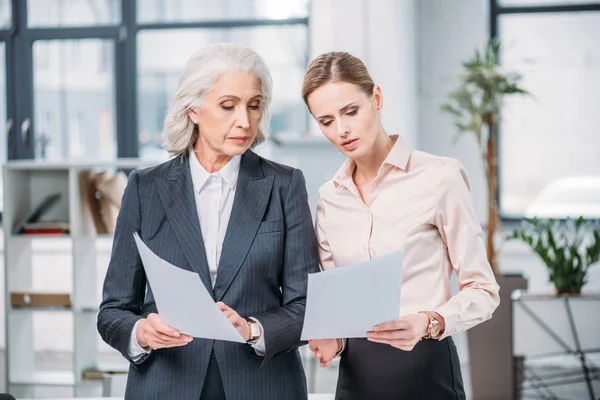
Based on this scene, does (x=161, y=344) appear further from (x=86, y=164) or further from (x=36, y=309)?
(x=36, y=309)

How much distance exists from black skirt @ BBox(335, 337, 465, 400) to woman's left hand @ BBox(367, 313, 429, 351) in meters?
0.14

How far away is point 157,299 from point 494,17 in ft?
16.1

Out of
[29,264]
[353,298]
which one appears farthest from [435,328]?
[29,264]

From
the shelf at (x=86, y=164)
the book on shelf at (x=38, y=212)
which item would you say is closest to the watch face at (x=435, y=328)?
the shelf at (x=86, y=164)

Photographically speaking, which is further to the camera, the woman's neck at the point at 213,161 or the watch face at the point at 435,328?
the woman's neck at the point at 213,161

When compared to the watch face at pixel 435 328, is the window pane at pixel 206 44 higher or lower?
higher

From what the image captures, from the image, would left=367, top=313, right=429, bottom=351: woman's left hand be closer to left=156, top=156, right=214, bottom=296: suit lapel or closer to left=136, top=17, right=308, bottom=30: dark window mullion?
left=156, top=156, right=214, bottom=296: suit lapel

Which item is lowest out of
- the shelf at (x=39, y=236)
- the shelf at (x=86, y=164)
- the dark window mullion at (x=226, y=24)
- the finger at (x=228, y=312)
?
the shelf at (x=39, y=236)


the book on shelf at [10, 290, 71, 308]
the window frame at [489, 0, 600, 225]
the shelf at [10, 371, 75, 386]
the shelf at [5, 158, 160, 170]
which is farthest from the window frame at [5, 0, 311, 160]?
the shelf at [10, 371, 75, 386]

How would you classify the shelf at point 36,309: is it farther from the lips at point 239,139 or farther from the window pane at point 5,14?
the lips at point 239,139

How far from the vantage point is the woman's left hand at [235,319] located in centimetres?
147

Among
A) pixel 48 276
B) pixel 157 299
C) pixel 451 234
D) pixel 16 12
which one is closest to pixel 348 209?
pixel 451 234

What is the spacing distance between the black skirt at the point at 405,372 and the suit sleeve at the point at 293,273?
16 cm

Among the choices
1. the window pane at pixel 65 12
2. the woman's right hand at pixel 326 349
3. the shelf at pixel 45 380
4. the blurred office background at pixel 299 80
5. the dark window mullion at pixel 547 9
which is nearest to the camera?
the woman's right hand at pixel 326 349
